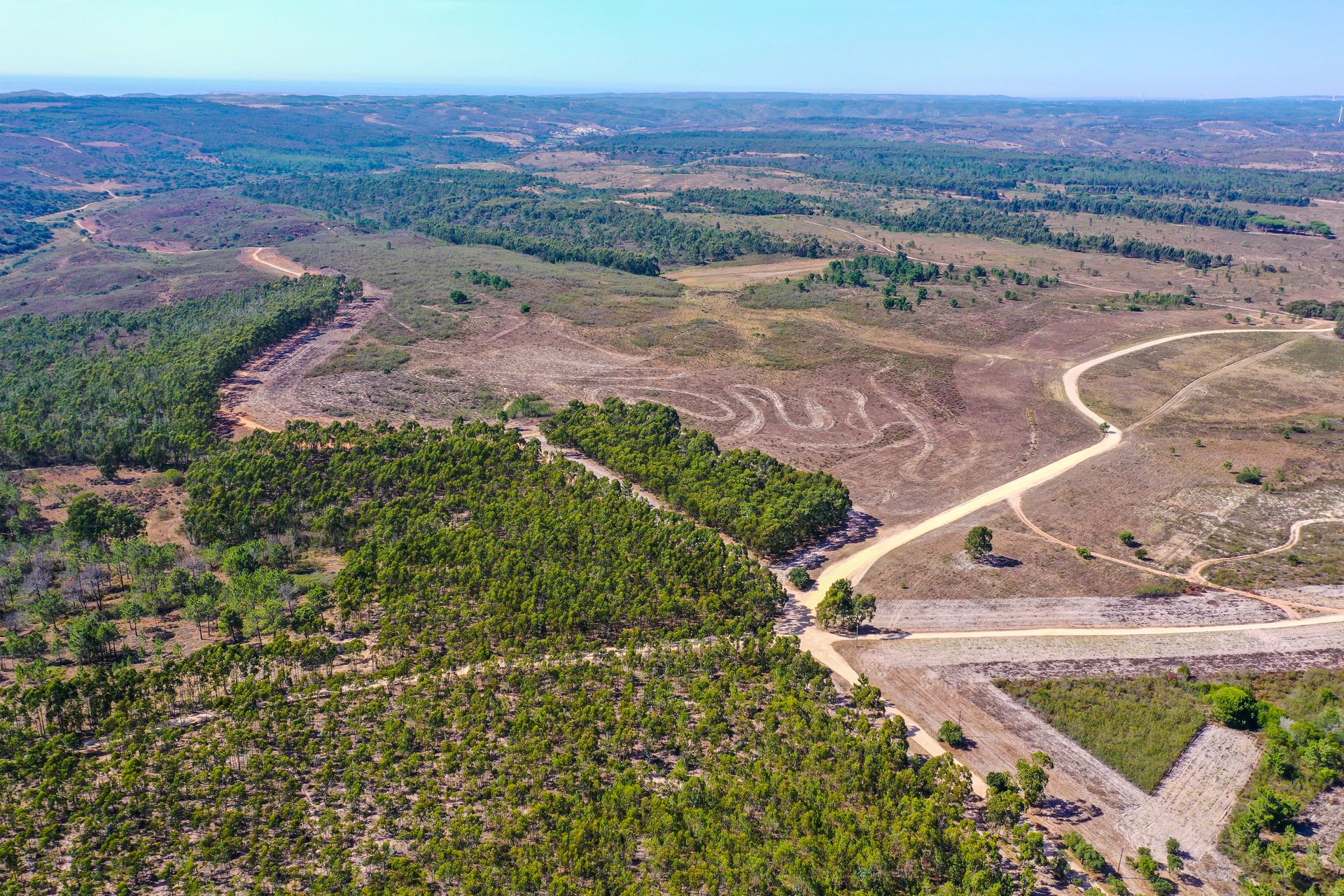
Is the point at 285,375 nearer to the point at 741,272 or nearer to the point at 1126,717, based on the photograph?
the point at 1126,717

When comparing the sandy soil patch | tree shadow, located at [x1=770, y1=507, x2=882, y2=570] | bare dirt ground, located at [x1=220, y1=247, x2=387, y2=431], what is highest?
the sandy soil patch

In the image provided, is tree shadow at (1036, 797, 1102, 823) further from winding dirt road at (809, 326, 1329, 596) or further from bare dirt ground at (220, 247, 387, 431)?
bare dirt ground at (220, 247, 387, 431)

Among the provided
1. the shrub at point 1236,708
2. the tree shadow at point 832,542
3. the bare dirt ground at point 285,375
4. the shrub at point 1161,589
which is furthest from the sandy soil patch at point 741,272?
the shrub at point 1236,708

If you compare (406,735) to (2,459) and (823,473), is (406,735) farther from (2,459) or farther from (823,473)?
(2,459)

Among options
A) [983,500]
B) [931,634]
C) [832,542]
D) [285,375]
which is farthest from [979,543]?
[285,375]

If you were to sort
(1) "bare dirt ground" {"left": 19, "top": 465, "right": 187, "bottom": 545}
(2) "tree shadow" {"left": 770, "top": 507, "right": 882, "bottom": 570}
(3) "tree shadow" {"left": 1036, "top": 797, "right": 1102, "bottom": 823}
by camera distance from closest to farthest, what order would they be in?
(3) "tree shadow" {"left": 1036, "top": 797, "right": 1102, "bottom": 823}, (2) "tree shadow" {"left": 770, "top": 507, "right": 882, "bottom": 570}, (1) "bare dirt ground" {"left": 19, "top": 465, "right": 187, "bottom": 545}

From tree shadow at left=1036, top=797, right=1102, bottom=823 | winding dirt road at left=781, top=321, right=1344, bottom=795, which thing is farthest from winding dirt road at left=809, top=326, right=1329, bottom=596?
tree shadow at left=1036, top=797, right=1102, bottom=823

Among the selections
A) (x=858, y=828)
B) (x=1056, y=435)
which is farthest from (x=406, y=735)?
(x=1056, y=435)

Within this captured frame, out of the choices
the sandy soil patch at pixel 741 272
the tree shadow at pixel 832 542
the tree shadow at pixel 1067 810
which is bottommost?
the tree shadow at pixel 1067 810

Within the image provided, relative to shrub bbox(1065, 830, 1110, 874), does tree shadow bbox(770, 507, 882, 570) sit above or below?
above

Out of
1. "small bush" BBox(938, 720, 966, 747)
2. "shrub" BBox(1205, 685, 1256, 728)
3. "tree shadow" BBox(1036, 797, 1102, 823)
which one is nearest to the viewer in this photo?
"tree shadow" BBox(1036, 797, 1102, 823)

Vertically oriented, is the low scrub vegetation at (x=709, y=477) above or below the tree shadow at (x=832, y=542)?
above

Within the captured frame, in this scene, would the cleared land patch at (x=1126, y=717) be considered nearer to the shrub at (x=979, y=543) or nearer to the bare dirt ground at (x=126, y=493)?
the shrub at (x=979, y=543)
